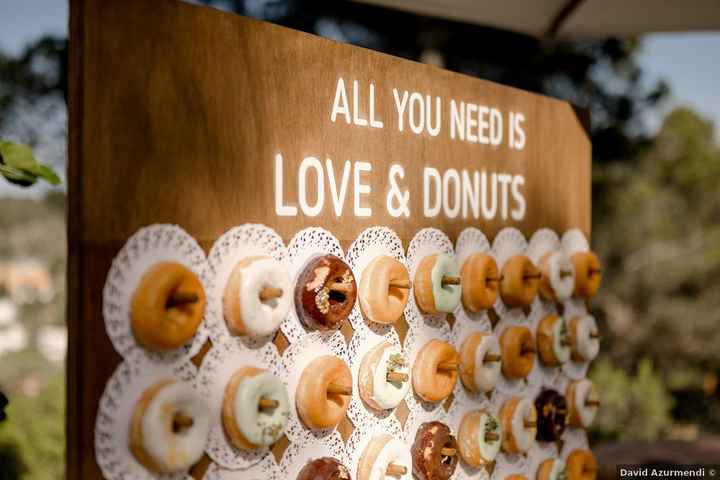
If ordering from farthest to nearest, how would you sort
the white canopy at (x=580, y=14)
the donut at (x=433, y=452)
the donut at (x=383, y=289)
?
the white canopy at (x=580, y=14)
the donut at (x=433, y=452)
the donut at (x=383, y=289)

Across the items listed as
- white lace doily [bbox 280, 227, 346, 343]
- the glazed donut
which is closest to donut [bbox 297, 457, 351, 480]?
white lace doily [bbox 280, 227, 346, 343]

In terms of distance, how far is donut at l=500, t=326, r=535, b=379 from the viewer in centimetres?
205

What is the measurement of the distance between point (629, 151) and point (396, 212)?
15.3 ft

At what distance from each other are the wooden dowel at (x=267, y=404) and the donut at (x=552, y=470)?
3.58ft

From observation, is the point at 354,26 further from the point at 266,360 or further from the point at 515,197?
the point at 266,360

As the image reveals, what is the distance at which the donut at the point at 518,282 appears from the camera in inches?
81.1

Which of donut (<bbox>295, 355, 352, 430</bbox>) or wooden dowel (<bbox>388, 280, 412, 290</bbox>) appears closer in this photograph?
donut (<bbox>295, 355, 352, 430</bbox>)

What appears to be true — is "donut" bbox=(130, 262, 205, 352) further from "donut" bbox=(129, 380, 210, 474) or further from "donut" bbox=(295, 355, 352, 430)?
"donut" bbox=(295, 355, 352, 430)

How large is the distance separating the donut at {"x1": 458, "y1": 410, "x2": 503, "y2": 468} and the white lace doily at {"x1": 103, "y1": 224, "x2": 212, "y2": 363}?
32.9 inches

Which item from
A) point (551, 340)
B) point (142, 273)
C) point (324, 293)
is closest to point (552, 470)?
point (551, 340)

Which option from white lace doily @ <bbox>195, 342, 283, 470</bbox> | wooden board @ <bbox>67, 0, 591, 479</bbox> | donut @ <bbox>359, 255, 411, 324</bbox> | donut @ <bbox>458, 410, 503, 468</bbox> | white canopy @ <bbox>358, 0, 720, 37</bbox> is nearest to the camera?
wooden board @ <bbox>67, 0, 591, 479</bbox>

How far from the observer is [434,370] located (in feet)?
5.79

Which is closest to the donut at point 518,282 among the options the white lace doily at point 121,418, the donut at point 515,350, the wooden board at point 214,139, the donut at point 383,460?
the donut at point 515,350

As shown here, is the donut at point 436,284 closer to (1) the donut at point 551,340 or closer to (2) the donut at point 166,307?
(1) the donut at point 551,340
